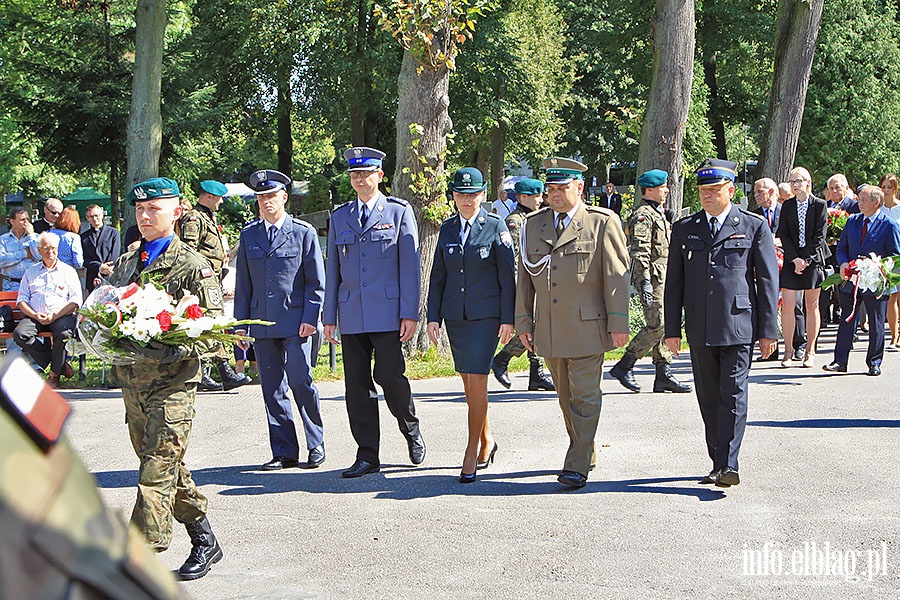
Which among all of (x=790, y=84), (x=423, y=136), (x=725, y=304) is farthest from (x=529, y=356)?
(x=790, y=84)

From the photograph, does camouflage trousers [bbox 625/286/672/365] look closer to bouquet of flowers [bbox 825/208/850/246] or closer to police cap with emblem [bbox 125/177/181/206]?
bouquet of flowers [bbox 825/208/850/246]

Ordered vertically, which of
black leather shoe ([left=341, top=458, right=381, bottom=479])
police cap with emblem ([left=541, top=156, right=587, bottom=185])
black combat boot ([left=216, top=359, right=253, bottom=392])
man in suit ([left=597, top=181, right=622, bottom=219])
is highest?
police cap with emblem ([left=541, top=156, right=587, bottom=185])

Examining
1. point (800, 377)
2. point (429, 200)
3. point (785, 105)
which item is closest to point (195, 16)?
point (785, 105)

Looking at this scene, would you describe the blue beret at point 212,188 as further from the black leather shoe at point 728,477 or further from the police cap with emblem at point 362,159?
the black leather shoe at point 728,477

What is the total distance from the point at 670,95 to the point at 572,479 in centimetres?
974

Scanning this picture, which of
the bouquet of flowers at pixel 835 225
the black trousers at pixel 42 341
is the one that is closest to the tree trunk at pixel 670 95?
the bouquet of flowers at pixel 835 225

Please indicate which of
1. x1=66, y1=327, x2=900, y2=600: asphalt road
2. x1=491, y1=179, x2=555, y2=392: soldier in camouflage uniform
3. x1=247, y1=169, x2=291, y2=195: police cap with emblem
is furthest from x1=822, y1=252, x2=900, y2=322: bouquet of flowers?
x1=247, y1=169, x2=291, y2=195: police cap with emblem

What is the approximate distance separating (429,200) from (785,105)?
9466 mm

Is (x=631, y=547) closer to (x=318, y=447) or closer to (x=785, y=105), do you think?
(x=318, y=447)

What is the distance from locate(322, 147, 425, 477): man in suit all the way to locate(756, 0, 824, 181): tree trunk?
1354 centimetres

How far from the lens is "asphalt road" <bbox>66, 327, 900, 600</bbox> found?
5.43 meters

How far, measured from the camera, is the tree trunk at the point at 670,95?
1566 centimetres

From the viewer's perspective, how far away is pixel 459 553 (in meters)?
5.89

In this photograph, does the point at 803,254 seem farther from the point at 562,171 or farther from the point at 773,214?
the point at 562,171
